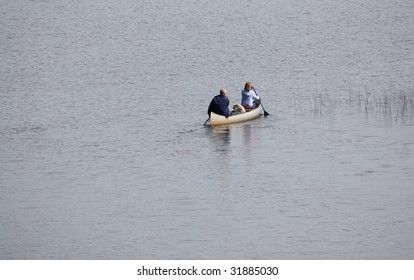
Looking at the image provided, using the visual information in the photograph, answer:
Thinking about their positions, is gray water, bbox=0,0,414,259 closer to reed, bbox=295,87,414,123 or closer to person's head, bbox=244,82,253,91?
reed, bbox=295,87,414,123

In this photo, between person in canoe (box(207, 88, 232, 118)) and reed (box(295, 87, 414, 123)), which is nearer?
person in canoe (box(207, 88, 232, 118))

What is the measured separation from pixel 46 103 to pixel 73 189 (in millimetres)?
15935

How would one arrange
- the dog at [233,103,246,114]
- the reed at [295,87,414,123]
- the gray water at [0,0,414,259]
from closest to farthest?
the gray water at [0,0,414,259] < the dog at [233,103,246,114] < the reed at [295,87,414,123]

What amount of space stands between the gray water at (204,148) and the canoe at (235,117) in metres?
0.50

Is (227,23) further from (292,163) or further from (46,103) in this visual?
(292,163)

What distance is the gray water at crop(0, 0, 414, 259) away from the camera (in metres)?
22.1

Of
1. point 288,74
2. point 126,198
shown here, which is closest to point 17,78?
point 288,74

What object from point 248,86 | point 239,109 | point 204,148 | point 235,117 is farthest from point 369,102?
point 204,148

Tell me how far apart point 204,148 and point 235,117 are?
143 inches

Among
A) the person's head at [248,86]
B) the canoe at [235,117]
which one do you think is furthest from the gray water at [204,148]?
the person's head at [248,86]

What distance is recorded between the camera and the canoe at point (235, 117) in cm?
3403

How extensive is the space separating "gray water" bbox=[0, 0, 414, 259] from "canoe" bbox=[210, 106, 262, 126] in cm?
50

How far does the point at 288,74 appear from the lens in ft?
158

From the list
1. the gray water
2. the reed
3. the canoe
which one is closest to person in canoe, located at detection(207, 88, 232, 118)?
the canoe
